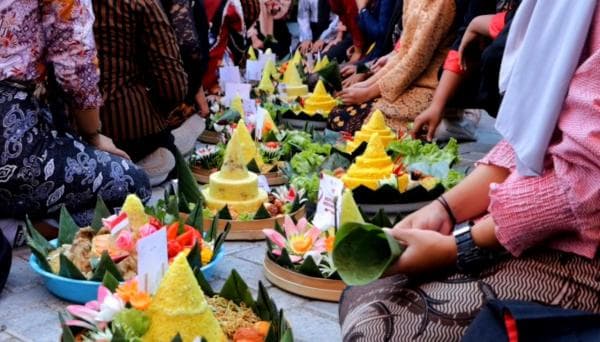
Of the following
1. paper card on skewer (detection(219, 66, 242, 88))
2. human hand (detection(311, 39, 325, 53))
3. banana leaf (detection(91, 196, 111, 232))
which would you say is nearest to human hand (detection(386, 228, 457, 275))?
banana leaf (detection(91, 196, 111, 232))

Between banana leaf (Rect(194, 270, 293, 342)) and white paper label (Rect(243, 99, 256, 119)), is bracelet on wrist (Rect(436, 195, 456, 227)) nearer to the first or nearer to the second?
banana leaf (Rect(194, 270, 293, 342))

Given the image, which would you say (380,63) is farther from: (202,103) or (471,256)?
(471,256)

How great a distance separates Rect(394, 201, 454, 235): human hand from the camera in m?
2.15

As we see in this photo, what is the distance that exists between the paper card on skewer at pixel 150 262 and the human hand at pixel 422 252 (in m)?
0.63

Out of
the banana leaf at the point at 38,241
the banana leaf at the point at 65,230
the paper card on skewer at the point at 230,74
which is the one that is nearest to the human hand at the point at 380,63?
the paper card on skewer at the point at 230,74

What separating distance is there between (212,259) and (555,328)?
1573 millimetres

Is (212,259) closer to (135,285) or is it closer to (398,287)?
(135,285)

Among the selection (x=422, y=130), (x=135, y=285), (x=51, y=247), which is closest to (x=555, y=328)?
(x=135, y=285)

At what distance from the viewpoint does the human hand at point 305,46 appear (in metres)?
9.39

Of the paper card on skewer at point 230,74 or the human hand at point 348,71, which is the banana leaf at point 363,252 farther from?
the human hand at point 348,71

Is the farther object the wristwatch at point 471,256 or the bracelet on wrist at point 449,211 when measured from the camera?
the bracelet on wrist at point 449,211

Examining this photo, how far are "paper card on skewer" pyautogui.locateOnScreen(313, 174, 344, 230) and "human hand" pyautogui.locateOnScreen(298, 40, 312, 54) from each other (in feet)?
21.4

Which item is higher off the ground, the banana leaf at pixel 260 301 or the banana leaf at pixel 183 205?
the banana leaf at pixel 260 301

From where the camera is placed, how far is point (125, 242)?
2.71 metres
